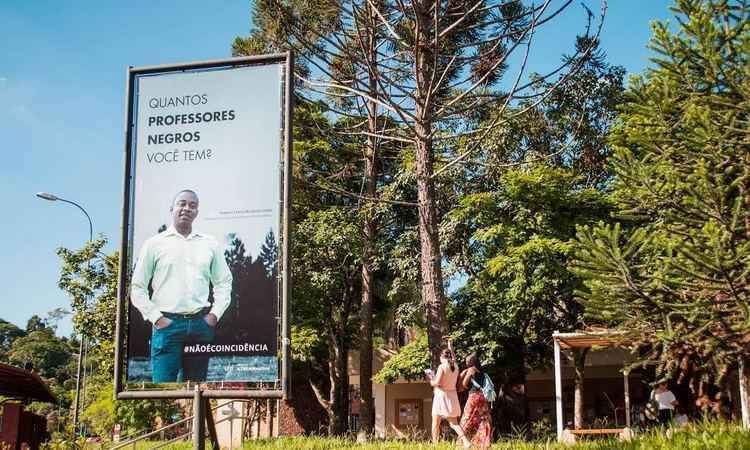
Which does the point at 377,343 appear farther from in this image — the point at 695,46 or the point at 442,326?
the point at 695,46

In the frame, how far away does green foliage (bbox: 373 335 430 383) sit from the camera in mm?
23422

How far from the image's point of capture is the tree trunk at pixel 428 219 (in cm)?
1457

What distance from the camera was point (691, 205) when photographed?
9055mm

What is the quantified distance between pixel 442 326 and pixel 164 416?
45.2 feet

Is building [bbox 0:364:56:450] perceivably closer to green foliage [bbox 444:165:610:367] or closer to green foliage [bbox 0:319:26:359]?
green foliage [bbox 444:165:610:367]

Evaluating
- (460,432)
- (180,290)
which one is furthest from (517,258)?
(180,290)

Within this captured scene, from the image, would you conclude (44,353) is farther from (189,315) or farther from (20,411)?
(189,315)

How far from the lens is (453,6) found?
16266mm

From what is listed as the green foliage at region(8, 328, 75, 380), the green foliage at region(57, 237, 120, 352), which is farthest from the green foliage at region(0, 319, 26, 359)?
the green foliage at region(57, 237, 120, 352)

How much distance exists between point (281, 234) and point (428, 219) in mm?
7173

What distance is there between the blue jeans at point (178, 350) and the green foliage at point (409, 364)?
15608 mm

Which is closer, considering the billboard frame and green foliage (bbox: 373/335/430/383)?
the billboard frame

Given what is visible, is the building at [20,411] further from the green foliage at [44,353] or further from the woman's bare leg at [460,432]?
the green foliage at [44,353]

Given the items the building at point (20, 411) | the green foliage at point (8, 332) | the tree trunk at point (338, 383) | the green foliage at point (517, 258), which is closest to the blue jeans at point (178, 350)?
the building at point (20, 411)
